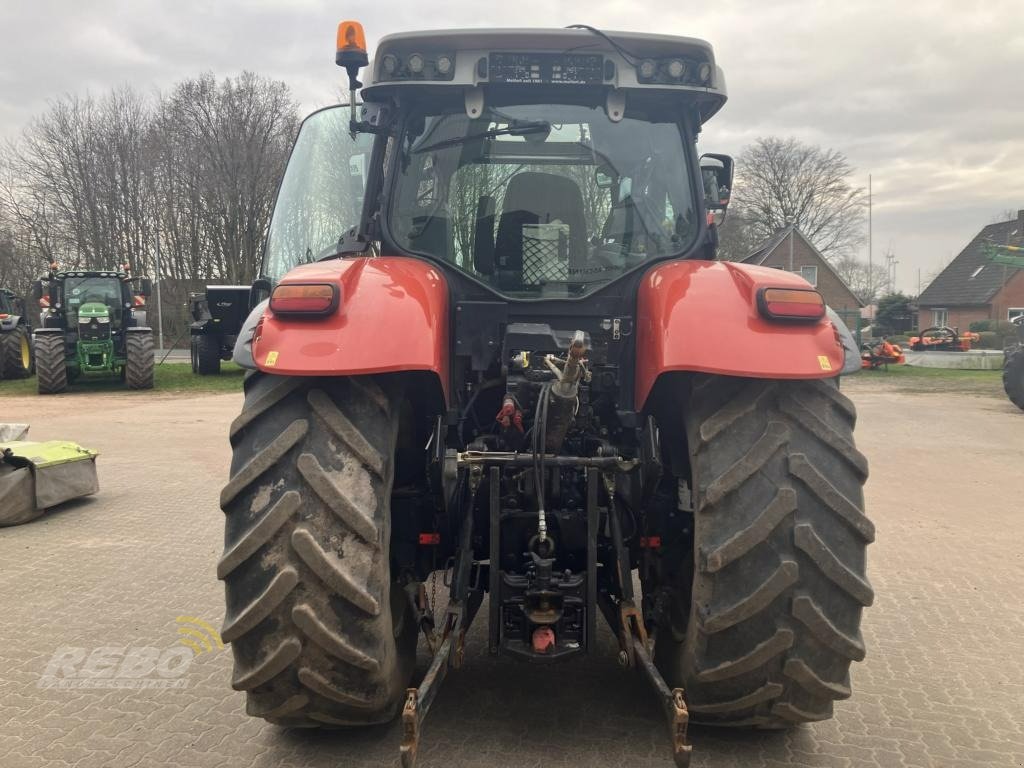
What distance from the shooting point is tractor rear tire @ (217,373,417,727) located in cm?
236

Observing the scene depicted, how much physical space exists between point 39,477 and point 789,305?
5.89m

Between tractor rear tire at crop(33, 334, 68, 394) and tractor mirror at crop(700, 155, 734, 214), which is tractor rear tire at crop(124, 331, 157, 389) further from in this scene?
tractor mirror at crop(700, 155, 734, 214)

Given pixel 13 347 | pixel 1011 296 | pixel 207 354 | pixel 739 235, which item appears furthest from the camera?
pixel 739 235

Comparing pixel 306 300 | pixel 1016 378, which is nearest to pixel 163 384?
pixel 1016 378

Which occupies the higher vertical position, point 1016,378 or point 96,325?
point 96,325

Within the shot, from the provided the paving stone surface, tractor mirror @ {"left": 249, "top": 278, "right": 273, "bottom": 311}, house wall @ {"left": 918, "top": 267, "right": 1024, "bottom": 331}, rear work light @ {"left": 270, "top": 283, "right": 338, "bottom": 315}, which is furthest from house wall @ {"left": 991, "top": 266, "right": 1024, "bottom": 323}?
rear work light @ {"left": 270, "top": 283, "right": 338, "bottom": 315}

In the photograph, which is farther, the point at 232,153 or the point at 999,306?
the point at 999,306

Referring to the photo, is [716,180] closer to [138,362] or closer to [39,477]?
[39,477]

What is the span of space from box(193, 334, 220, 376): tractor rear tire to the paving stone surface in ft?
46.9

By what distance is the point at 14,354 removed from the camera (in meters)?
19.3

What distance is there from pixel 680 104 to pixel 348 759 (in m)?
2.75

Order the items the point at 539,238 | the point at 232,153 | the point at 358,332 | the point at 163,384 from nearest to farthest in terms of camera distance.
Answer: the point at 358,332 → the point at 539,238 → the point at 163,384 → the point at 232,153

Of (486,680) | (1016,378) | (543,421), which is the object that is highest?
(543,421)

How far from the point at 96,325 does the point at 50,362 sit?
1.35 m
